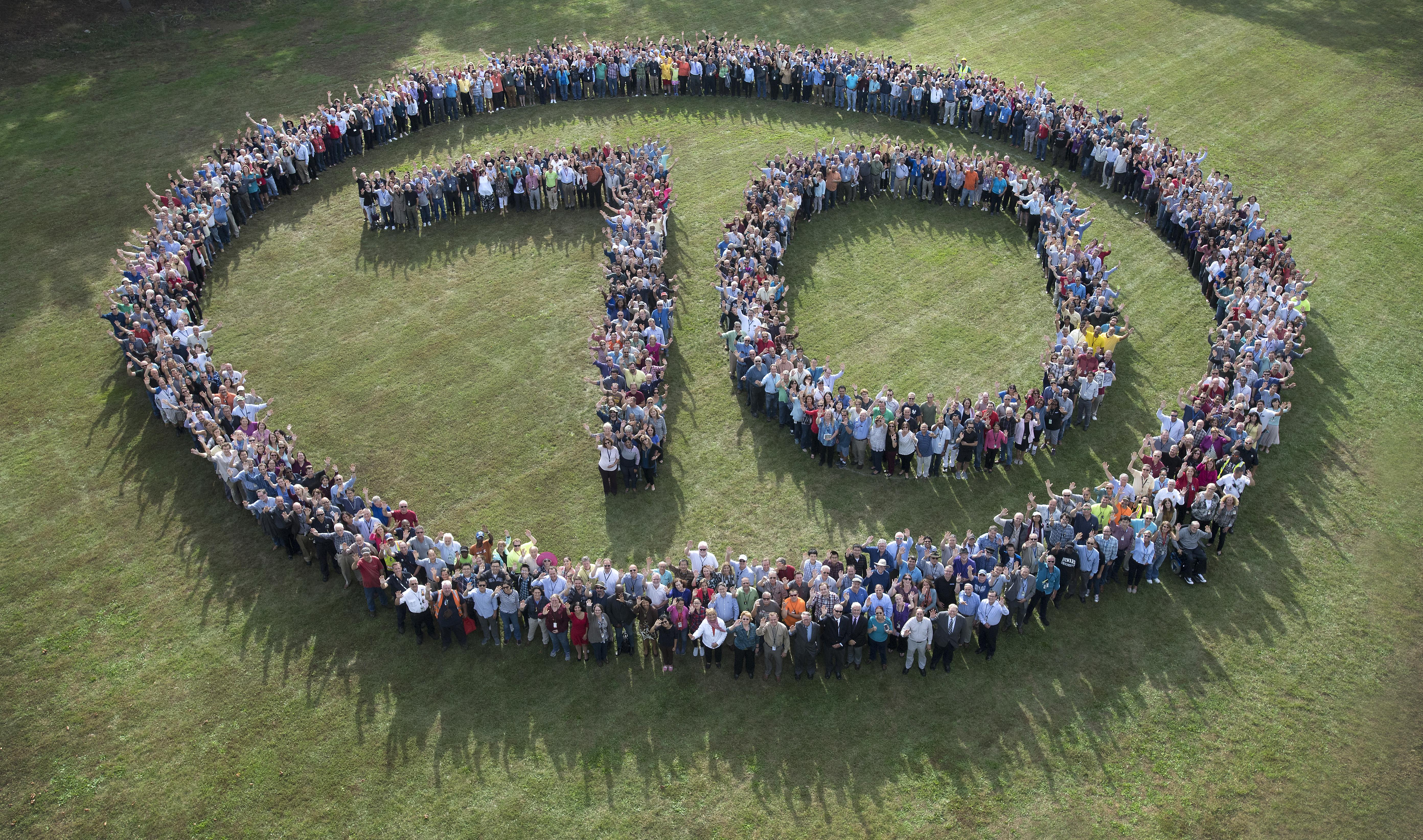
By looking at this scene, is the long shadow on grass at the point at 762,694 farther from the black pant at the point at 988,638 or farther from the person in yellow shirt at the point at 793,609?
the person in yellow shirt at the point at 793,609

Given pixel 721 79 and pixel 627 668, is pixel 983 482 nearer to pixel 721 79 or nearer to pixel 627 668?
pixel 627 668

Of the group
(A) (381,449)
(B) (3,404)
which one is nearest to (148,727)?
(A) (381,449)

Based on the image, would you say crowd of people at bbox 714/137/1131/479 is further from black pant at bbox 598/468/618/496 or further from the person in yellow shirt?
the person in yellow shirt

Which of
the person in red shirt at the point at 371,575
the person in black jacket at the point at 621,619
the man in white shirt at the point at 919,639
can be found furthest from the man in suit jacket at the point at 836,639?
the person in red shirt at the point at 371,575

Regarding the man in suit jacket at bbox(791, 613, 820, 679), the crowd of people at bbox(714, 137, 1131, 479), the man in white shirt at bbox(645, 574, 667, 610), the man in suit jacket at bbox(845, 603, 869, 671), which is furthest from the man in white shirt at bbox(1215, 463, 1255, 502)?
the man in white shirt at bbox(645, 574, 667, 610)

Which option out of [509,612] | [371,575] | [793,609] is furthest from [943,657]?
[371,575]

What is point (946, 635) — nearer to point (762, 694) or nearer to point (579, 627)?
point (762, 694)
